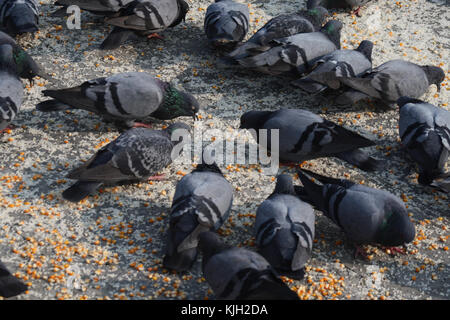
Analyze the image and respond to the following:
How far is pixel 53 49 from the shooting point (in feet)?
23.1

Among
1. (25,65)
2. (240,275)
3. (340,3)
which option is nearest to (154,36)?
(25,65)

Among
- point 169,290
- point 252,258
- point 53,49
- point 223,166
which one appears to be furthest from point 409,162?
point 53,49

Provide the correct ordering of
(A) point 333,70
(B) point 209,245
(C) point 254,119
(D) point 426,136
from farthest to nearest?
1. (A) point 333,70
2. (C) point 254,119
3. (D) point 426,136
4. (B) point 209,245

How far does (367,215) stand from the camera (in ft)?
14.9

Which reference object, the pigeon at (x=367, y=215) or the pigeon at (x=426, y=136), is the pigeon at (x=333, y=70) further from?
the pigeon at (x=367, y=215)

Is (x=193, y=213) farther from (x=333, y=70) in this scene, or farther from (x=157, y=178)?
(x=333, y=70)

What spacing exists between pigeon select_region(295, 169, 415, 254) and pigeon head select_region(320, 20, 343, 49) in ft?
9.01

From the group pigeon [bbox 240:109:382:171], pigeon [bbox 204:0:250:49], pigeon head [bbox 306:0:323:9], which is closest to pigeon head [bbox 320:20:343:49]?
pigeon head [bbox 306:0:323:9]

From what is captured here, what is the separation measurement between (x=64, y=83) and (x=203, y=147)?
1.95 metres

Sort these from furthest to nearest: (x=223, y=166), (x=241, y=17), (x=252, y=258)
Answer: (x=241, y=17) → (x=223, y=166) → (x=252, y=258)

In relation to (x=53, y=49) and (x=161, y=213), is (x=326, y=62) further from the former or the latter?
(x=53, y=49)

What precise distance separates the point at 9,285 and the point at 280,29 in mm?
4434

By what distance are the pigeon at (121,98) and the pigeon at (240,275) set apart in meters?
2.01

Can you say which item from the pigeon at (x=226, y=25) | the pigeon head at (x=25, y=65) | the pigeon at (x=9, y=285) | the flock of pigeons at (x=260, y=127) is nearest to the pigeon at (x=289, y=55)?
the flock of pigeons at (x=260, y=127)
